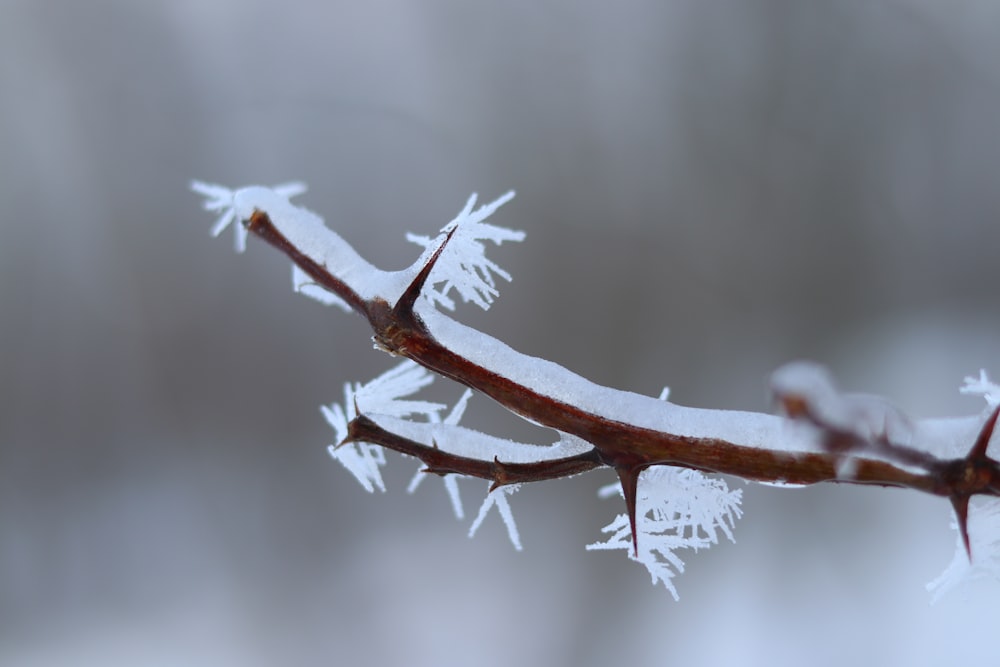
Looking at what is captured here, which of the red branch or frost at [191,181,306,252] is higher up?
frost at [191,181,306,252]

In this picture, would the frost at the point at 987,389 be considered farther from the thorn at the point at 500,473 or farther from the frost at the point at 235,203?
the frost at the point at 235,203

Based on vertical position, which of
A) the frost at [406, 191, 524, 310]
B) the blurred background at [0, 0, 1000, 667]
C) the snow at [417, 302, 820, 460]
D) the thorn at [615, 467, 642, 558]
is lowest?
the thorn at [615, 467, 642, 558]

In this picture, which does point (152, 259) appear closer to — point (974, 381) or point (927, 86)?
point (974, 381)

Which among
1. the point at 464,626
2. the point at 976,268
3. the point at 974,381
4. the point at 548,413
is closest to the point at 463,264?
the point at 548,413

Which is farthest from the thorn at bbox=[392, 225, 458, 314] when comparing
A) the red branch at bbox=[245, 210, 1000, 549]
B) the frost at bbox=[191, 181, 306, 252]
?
the frost at bbox=[191, 181, 306, 252]

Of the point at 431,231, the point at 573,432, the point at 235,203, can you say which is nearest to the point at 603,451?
the point at 573,432

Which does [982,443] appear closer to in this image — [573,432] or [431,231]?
[573,432]

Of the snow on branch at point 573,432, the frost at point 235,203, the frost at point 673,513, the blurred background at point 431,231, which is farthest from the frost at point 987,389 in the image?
the blurred background at point 431,231

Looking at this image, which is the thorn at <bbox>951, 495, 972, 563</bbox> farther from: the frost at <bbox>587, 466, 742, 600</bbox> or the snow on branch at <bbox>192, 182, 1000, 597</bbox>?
the frost at <bbox>587, 466, 742, 600</bbox>
